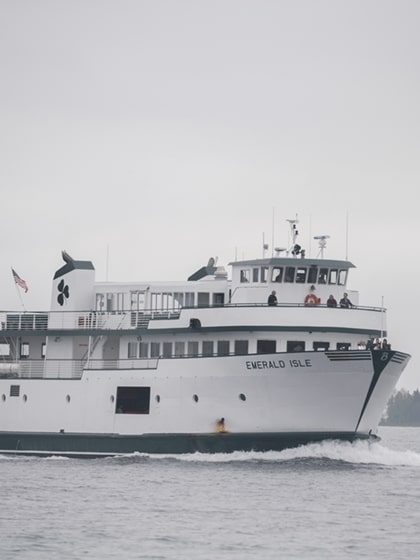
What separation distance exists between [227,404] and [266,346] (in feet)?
8.36

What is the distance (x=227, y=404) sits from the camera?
49594mm

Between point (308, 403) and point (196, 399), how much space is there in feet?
13.8

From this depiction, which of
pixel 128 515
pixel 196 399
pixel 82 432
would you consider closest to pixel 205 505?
pixel 128 515

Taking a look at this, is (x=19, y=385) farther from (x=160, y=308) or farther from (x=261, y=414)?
(x=261, y=414)

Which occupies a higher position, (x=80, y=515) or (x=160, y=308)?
(x=160, y=308)

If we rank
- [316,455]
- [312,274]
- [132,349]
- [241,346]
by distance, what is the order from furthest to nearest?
[132,349] → [312,274] → [241,346] → [316,455]

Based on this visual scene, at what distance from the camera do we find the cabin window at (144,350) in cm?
5338

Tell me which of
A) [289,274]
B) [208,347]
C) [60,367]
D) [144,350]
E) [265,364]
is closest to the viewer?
[265,364]

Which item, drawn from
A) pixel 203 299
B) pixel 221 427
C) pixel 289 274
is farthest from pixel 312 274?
pixel 221 427

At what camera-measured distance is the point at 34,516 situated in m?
37.6

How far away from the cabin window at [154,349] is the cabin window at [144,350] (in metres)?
0.24

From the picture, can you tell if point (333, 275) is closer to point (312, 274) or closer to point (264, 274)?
point (312, 274)

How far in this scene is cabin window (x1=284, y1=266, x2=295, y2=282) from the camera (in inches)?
2051

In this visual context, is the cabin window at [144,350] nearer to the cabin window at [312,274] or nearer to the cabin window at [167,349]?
the cabin window at [167,349]
